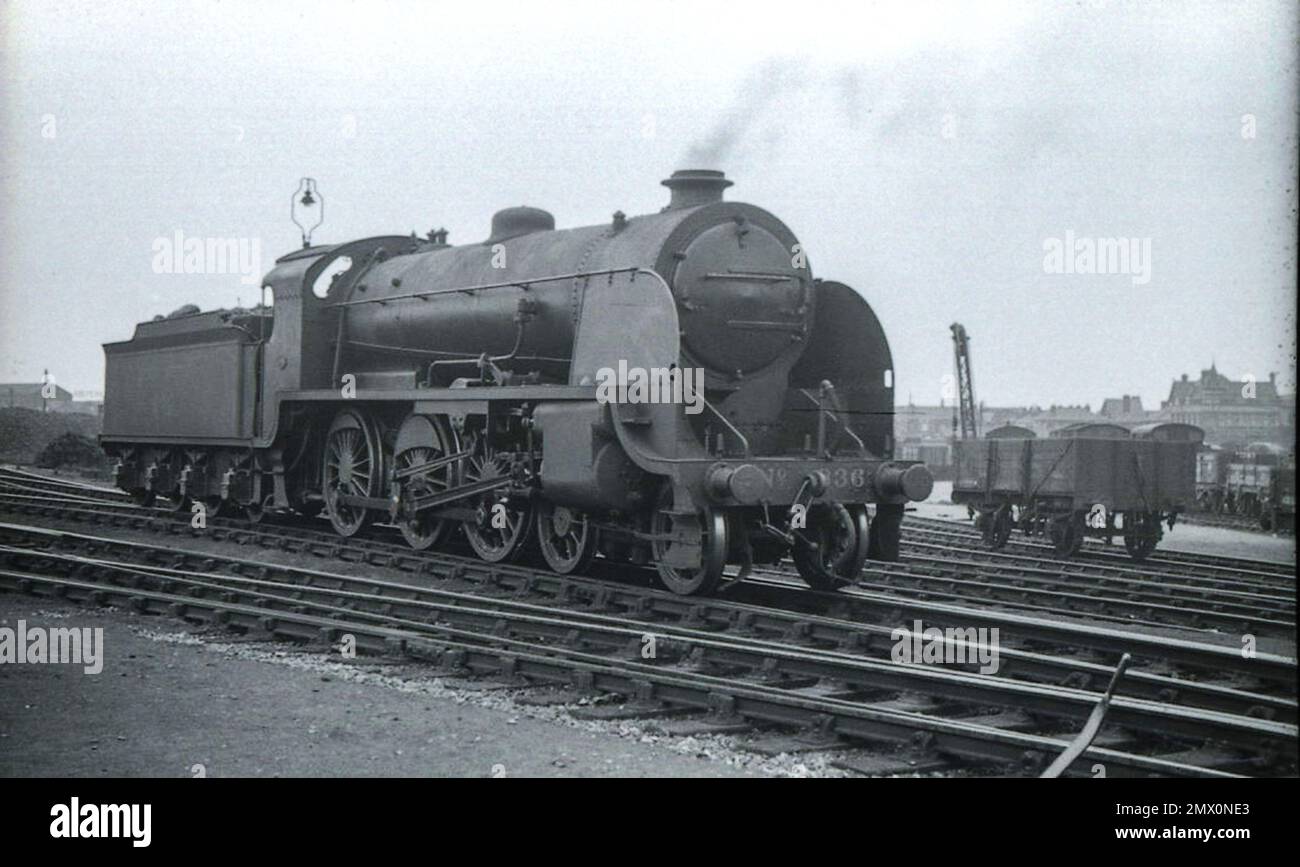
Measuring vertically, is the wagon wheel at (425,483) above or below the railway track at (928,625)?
above

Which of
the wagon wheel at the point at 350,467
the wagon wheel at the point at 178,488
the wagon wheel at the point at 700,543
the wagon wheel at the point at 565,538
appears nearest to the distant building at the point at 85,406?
the wagon wheel at the point at 178,488

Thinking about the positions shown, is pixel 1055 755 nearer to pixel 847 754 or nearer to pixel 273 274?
pixel 847 754

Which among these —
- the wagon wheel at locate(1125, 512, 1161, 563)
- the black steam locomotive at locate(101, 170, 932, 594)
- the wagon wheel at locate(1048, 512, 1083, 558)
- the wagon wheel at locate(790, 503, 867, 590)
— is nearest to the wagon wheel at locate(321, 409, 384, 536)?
the black steam locomotive at locate(101, 170, 932, 594)

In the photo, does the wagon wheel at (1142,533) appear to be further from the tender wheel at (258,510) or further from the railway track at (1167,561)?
the tender wheel at (258,510)

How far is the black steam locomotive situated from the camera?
9.33 meters

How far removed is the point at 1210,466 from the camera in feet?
102

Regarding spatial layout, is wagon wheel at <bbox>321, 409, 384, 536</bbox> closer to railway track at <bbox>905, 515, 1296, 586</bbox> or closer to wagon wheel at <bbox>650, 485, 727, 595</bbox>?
wagon wheel at <bbox>650, 485, 727, 595</bbox>

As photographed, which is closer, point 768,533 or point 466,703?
point 466,703

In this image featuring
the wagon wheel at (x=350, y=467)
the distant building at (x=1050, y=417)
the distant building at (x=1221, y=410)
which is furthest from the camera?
the distant building at (x=1050, y=417)

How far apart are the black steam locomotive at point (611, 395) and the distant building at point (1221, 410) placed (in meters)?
18.6

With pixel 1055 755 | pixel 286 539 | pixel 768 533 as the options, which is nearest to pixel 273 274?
pixel 286 539

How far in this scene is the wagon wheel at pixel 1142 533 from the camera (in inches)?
601

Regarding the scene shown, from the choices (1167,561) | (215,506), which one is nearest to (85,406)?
(215,506)

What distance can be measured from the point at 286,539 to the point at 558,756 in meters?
8.46
